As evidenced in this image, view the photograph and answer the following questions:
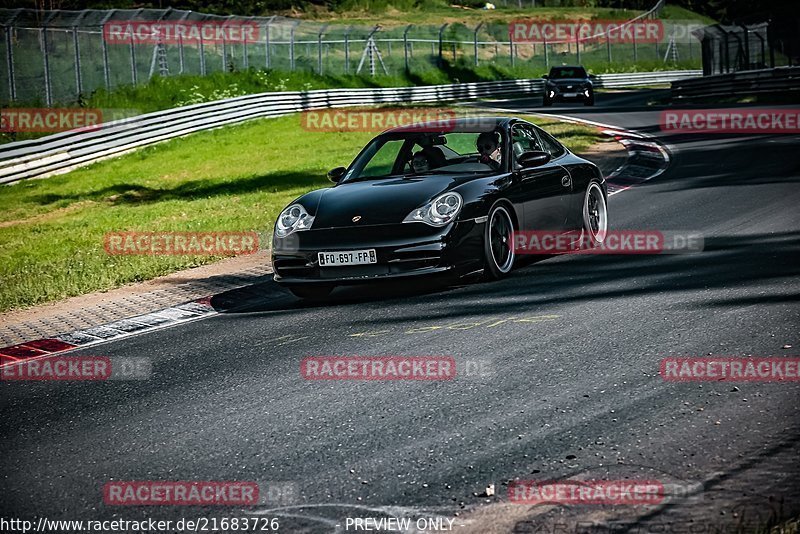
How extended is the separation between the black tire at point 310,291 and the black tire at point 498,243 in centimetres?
131

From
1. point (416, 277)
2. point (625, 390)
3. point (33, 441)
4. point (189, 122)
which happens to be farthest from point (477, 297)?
point (189, 122)

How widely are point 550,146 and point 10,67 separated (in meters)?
19.4

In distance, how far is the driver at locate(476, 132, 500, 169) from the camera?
372 inches

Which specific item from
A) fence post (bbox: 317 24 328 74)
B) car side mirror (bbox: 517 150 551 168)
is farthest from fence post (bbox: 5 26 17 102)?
car side mirror (bbox: 517 150 551 168)

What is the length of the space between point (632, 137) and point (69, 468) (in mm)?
20278

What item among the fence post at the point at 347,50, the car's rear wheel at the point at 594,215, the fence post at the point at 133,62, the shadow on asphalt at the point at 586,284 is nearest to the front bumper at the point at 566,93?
the fence post at the point at 347,50

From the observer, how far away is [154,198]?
20.9 metres

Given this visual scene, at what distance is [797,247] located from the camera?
374 inches

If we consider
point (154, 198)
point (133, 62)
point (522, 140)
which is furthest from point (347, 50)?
point (522, 140)

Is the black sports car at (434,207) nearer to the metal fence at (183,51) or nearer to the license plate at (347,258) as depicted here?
the license plate at (347,258)

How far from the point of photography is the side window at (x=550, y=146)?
405 inches

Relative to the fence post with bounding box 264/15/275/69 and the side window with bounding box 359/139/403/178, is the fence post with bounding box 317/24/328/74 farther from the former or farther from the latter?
the side window with bounding box 359/139/403/178

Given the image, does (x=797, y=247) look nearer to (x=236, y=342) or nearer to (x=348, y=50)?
(x=236, y=342)

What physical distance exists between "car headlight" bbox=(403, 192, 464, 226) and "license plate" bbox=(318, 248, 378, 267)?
39 centimetres
